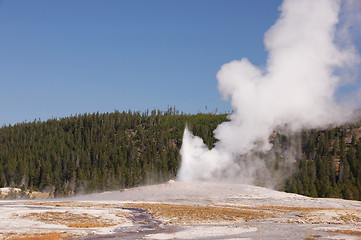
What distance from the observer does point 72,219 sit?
151ft

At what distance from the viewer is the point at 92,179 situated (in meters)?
135

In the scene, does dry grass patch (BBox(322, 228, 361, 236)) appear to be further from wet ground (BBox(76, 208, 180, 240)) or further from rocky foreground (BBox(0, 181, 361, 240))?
wet ground (BBox(76, 208, 180, 240))

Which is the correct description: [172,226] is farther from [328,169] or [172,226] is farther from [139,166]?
[139,166]

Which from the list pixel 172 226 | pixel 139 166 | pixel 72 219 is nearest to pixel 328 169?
pixel 139 166

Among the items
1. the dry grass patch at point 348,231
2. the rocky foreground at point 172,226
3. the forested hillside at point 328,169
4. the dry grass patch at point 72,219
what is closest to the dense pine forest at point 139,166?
the forested hillside at point 328,169

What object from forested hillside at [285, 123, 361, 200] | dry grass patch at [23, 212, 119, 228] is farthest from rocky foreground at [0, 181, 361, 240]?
forested hillside at [285, 123, 361, 200]

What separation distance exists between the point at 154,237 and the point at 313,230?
57.0 ft

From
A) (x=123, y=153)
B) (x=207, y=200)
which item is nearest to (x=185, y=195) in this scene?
(x=207, y=200)

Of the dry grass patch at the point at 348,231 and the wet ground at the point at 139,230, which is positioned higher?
the wet ground at the point at 139,230

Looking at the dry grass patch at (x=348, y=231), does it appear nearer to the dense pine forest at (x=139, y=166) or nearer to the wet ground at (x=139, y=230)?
the wet ground at (x=139, y=230)

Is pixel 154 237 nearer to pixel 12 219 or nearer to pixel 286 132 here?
pixel 12 219

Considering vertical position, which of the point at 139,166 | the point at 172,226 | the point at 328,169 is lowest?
the point at 172,226

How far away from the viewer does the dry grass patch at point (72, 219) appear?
4159 centimetres

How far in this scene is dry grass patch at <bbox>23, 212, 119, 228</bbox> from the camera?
41.6 meters
